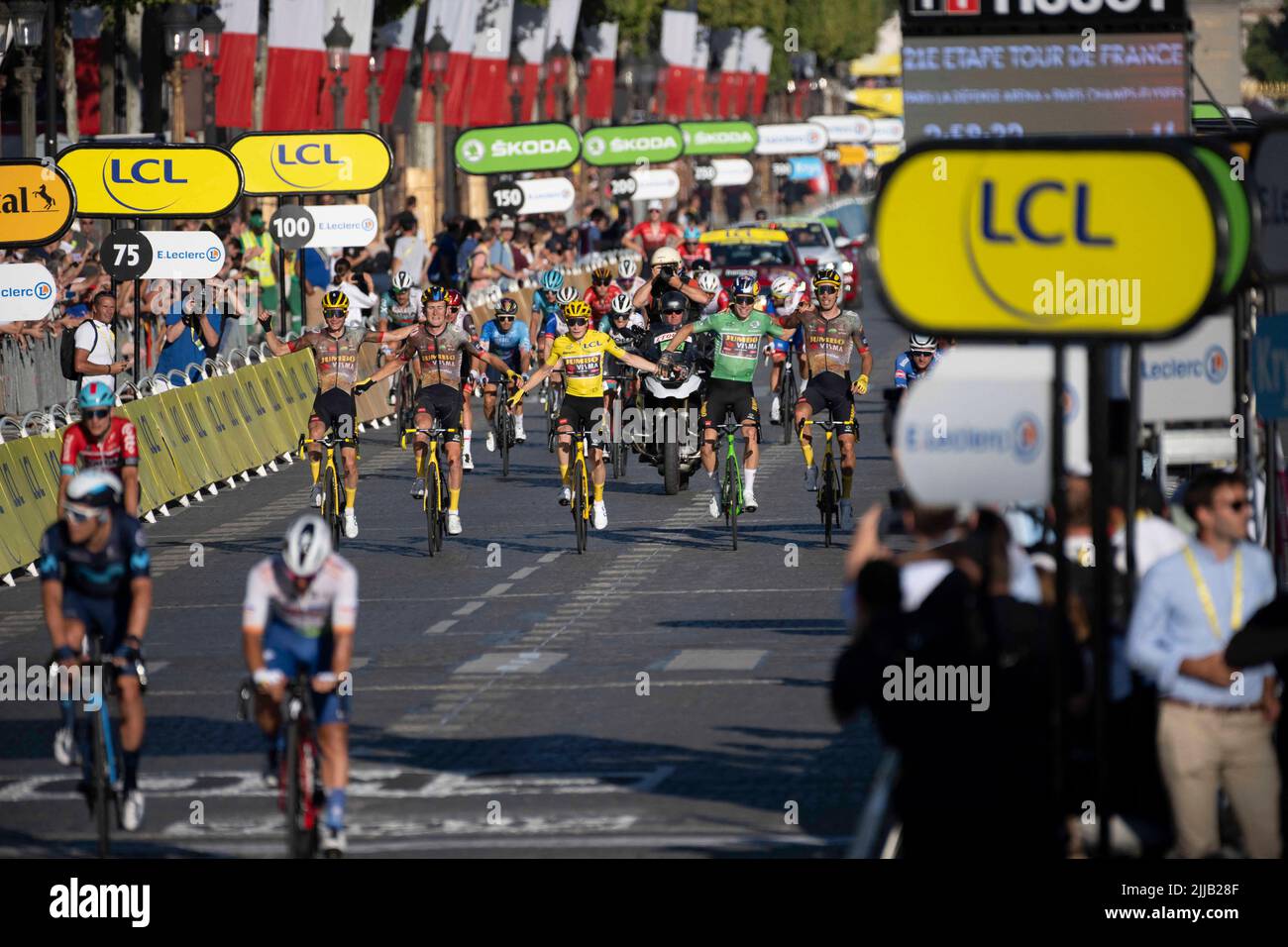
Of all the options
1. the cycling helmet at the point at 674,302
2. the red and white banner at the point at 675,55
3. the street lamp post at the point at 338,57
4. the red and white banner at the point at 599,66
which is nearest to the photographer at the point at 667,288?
the cycling helmet at the point at 674,302

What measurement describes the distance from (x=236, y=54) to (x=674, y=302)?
17428mm

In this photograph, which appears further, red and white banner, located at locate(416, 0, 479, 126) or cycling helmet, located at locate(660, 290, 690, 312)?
red and white banner, located at locate(416, 0, 479, 126)

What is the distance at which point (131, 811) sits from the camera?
1269 centimetres

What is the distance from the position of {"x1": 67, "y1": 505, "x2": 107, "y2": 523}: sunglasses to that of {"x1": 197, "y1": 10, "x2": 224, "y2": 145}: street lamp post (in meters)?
23.8

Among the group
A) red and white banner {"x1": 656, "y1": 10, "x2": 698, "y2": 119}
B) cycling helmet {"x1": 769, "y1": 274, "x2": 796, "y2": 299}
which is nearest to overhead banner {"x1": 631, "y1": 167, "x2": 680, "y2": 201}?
red and white banner {"x1": 656, "y1": 10, "x2": 698, "y2": 119}

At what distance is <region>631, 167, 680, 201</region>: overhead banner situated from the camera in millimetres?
58781

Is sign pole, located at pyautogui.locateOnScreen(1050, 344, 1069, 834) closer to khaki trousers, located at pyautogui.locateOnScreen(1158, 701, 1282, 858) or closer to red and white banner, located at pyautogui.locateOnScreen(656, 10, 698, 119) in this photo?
khaki trousers, located at pyautogui.locateOnScreen(1158, 701, 1282, 858)

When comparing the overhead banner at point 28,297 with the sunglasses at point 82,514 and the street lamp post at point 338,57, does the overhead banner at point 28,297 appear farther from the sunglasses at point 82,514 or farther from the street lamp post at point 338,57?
the street lamp post at point 338,57

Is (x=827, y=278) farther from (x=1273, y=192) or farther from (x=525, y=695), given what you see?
(x=1273, y=192)

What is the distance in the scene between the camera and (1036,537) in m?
11.7

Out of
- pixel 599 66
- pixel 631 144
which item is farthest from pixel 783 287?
pixel 599 66

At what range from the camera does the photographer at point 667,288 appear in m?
28.2
